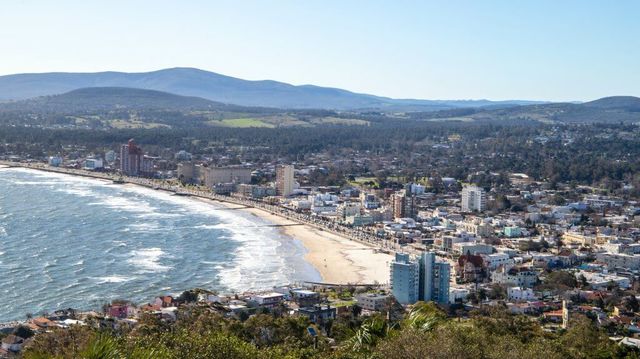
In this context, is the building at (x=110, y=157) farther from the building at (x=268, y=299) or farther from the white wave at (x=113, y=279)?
the building at (x=268, y=299)

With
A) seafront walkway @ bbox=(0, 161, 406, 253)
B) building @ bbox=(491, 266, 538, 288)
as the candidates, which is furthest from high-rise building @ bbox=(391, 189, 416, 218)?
building @ bbox=(491, 266, 538, 288)

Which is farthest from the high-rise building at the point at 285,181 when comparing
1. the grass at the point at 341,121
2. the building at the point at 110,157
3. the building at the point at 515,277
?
the grass at the point at 341,121

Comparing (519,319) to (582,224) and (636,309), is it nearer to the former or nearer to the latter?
(636,309)

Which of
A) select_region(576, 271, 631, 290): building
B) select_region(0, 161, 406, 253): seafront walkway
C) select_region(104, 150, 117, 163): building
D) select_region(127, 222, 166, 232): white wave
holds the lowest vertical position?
select_region(0, 161, 406, 253): seafront walkway

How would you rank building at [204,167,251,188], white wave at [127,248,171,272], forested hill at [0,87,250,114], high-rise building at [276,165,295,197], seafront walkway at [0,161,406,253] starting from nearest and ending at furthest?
white wave at [127,248,171,272], seafront walkway at [0,161,406,253], high-rise building at [276,165,295,197], building at [204,167,251,188], forested hill at [0,87,250,114]

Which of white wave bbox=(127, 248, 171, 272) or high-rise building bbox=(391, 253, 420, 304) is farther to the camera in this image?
white wave bbox=(127, 248, 171, 272)

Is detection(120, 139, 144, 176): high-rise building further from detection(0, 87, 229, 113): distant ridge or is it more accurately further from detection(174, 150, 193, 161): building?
detection(0, 87, 229, 113): distant ridge

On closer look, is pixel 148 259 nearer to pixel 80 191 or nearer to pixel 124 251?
pixel 124 251
